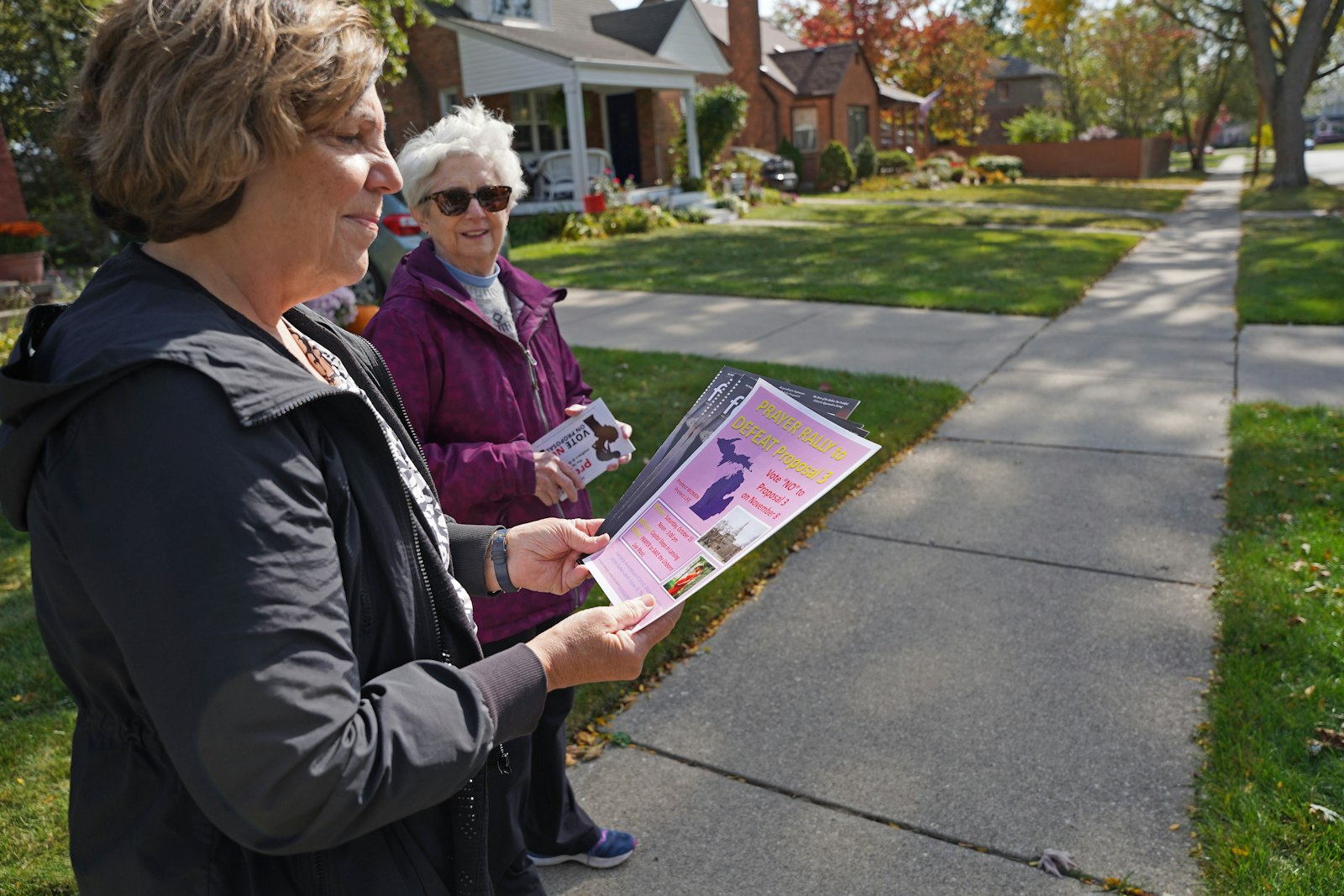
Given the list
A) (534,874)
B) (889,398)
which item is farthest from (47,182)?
(534,874)

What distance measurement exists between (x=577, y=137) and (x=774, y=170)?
9.86 metres

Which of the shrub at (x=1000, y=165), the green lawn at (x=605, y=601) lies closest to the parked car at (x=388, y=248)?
the green lawn at (x=605, y=601)

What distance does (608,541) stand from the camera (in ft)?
6.07

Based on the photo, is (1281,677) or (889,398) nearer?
(1281,677)

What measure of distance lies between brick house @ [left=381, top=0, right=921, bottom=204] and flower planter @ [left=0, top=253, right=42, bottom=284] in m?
5.98

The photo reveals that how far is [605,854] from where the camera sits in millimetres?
2840

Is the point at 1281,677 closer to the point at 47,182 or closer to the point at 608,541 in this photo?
the point at 608,541

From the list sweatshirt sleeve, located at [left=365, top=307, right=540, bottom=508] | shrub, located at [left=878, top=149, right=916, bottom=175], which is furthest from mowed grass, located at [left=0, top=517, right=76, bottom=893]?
shrub, located at [left=878, top=149, right=916, bottom=175]

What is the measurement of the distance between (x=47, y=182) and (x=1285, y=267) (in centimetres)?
1977

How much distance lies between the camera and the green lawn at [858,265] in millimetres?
10766

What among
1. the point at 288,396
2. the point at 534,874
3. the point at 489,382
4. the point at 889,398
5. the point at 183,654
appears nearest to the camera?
the point at 183,654

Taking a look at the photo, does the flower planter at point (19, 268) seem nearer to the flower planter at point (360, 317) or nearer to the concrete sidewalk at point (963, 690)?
the flower planter at point (360, 317)

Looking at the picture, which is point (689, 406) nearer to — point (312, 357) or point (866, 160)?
point (312, 357)

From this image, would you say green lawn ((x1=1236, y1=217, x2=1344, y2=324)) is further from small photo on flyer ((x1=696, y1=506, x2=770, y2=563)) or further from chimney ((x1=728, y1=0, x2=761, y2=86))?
chimney ((x1=728, y1=0, x2=761, y2=86))
